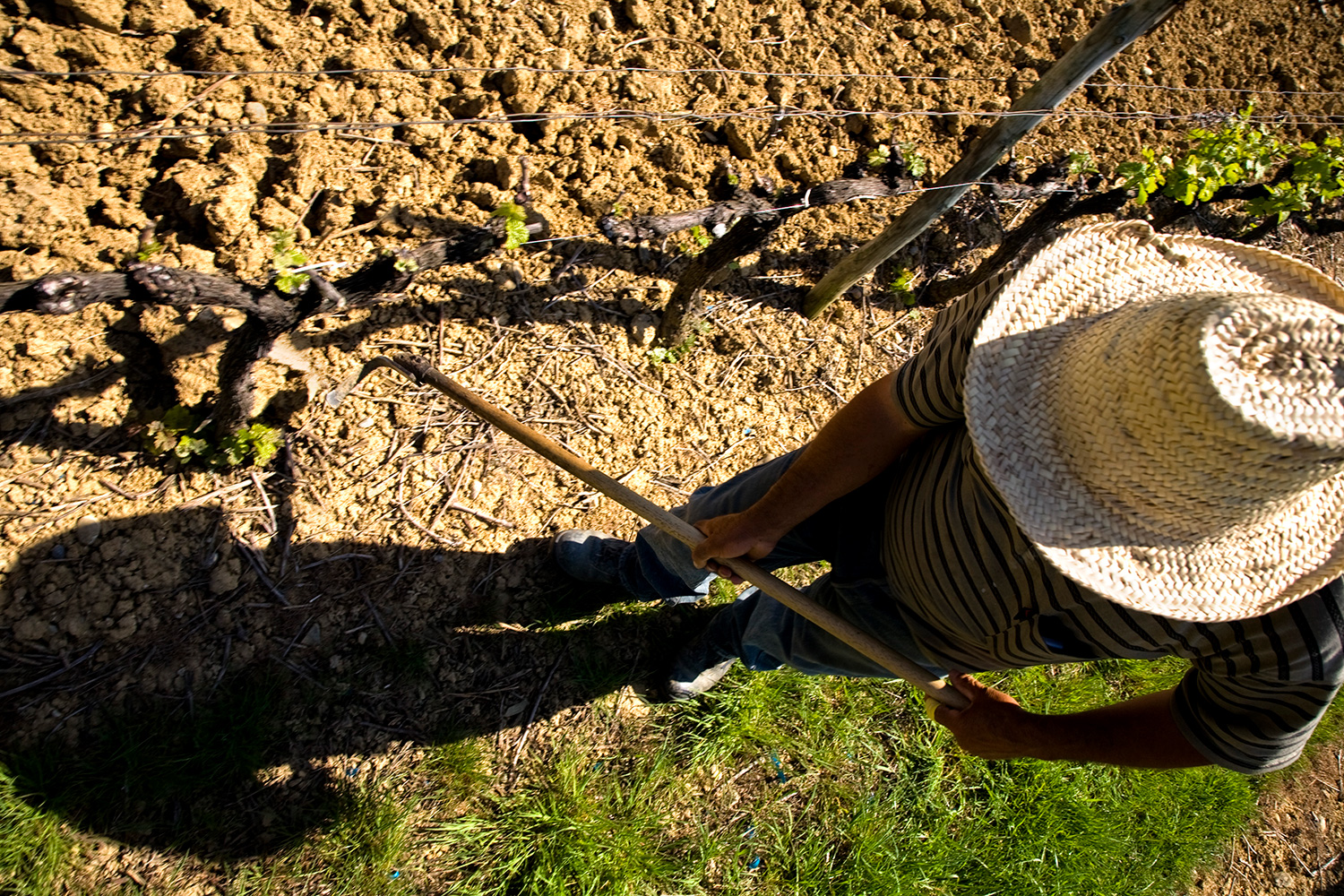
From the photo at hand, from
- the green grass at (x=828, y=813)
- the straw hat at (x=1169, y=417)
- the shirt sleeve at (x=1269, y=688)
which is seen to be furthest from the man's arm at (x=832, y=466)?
the green grass at (x=828, y=813)

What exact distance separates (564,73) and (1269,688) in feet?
11.6

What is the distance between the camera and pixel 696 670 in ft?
9.89

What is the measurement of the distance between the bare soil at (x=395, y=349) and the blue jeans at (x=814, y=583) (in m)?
0.58

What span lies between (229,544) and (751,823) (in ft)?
7.74

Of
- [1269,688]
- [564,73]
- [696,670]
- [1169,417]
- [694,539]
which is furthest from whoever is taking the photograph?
[564,73]

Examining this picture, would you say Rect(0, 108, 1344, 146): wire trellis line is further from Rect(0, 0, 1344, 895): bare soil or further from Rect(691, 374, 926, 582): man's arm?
Rect(691, 374, 926, 582): man's arm

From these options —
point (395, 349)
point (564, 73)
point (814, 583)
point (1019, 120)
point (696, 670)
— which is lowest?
point (696, 670)

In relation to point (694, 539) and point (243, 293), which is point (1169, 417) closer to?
point (694, 539)

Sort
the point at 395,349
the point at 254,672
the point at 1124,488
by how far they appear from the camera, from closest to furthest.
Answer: the point at 1124,488
the point at 254,672
the point at 395,349

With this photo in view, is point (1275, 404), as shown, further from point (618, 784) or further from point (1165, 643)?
point (618, 784)

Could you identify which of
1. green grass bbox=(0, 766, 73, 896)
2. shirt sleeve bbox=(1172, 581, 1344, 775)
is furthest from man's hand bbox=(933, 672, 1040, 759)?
green grass bbox=(0, 766, 73, 896)

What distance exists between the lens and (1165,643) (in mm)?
1661

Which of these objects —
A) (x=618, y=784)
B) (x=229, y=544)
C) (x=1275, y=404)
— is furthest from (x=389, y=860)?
(x=1275, y=404)

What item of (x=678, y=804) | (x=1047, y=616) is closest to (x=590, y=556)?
(x=678, y=804)
